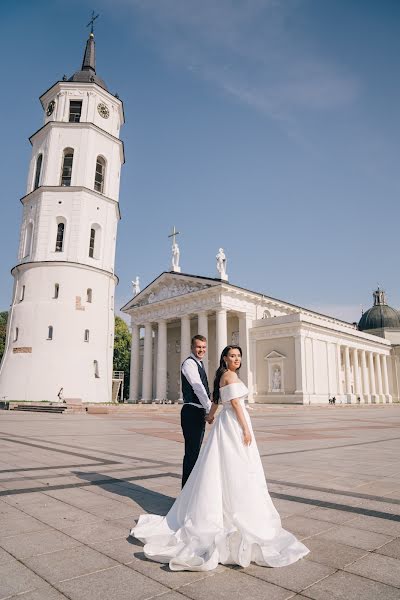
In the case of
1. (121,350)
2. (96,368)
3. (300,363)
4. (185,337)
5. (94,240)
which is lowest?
(96,368)

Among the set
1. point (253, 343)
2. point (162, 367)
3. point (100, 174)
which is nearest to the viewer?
point (100, 174)

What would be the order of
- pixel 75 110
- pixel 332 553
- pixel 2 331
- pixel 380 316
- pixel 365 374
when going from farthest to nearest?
pixel 380 316, pixel 2 331, pixel 365 374, pixel 75 110, pixel 332 553

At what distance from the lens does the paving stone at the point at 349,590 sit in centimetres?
280

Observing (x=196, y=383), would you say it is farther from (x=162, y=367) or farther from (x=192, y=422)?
(x=162, y=367)

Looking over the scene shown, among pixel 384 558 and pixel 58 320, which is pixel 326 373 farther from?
pixel 384 558

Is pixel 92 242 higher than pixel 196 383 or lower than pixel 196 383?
higher

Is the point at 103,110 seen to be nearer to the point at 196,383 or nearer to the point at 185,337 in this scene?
the point at 185,337

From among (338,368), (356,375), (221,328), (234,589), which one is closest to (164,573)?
(234,589)

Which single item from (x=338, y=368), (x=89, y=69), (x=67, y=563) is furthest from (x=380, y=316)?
(x=67, y=563)

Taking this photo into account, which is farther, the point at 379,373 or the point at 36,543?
the point at 379,373

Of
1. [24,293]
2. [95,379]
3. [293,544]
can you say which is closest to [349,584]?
[293,544]

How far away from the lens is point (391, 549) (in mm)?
3658

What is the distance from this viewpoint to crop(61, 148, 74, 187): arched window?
35312 millimetres

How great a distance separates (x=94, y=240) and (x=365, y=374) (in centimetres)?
4305
